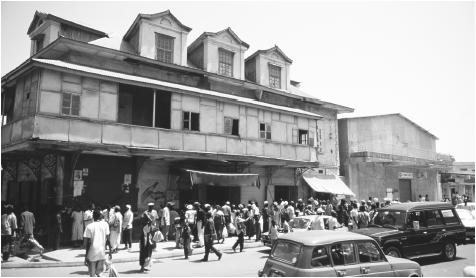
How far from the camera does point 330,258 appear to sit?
6.53 metres

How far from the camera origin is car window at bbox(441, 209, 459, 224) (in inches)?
458

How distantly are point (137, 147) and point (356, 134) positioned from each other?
19.5 m

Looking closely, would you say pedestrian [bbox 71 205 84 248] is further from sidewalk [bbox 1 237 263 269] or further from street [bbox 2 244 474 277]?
street [bbox 2 244 474 277]

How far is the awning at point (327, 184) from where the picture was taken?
80.2 feet

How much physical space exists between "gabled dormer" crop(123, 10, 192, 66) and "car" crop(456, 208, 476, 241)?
1614cm

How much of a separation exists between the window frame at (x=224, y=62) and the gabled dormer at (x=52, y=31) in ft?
22.5

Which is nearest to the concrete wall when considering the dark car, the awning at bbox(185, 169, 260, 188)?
the awning at bbox(185, 169, 260, 188)

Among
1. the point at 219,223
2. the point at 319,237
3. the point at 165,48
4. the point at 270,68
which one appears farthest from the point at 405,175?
the point at 319,237

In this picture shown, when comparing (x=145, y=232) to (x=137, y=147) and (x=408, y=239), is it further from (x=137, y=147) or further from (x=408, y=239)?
(x=408, y=239)

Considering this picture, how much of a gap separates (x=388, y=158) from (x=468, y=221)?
1286cm

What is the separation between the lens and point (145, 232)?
10.5m

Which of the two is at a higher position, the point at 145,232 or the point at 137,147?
the point at 137,147

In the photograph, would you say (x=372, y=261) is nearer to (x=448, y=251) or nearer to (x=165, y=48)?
A: (x=448, y=251)

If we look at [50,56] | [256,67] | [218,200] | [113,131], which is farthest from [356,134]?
[50,56]
